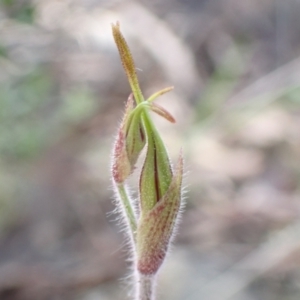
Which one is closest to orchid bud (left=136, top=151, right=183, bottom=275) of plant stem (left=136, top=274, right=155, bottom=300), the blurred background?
plant stem (left=136, top=274, right=155, bottom=300)

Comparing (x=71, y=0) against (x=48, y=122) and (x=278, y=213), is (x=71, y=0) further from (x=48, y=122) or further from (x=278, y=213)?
(x=278, y=213)

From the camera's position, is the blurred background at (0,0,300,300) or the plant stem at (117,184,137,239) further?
the blurred background at (0,0,300,300)

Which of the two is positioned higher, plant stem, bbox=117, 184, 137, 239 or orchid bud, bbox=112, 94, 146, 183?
orchid bud, bbox=112, 94, 146, 183

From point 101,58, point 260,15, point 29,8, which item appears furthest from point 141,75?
point 29,8

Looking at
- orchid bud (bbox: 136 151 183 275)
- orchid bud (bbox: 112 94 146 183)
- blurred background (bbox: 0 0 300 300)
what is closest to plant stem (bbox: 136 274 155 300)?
orchid bud (bbox: 136 151 183 275)

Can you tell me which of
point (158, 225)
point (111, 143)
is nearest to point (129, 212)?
point (158, 225)

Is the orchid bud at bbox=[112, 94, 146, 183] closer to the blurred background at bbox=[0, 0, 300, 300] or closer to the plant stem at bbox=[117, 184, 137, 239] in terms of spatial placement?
the plant stem at bbox=[117, 184, 137, 239]

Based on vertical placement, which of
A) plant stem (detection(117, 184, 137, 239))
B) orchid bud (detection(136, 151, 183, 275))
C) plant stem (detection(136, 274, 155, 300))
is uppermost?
plant stem (detection(117, 184, 137, 239))
